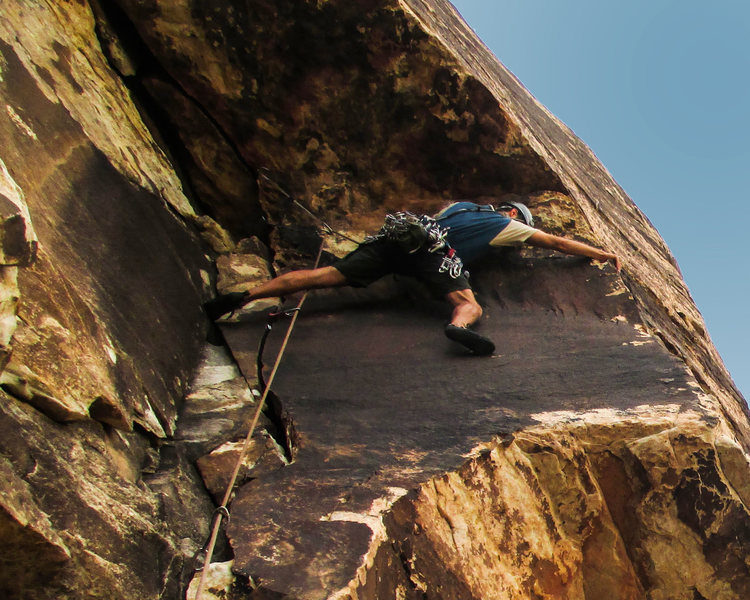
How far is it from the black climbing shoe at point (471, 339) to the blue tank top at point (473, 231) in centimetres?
81

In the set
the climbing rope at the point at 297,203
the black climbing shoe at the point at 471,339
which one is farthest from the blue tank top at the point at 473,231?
the black climbing shoe at the point at 471,339

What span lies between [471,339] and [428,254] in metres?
0.76

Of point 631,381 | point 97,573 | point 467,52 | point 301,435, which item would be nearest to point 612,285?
point 631,381

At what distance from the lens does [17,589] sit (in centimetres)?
208

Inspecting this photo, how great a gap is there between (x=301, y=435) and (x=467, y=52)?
12.0ft

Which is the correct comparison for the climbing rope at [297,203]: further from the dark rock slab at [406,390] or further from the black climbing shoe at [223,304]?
the black climbing shoe at [223,304]

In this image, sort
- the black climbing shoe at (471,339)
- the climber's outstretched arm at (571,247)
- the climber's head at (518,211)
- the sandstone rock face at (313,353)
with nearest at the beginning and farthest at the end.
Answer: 1. the sandstone rock face at (313,353)
2. the black climbing shoe at (471,339)
3. the climber's outstretched arm at (571,247)
4. the climber's head at (518,211)

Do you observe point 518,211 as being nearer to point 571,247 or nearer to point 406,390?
point 571,247

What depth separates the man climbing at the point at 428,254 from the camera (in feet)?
13.3

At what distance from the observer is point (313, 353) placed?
12.6 feet

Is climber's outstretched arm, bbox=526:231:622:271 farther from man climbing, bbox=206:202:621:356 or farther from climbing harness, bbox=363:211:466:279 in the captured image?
climbing harness, bbox=363:211:466:279

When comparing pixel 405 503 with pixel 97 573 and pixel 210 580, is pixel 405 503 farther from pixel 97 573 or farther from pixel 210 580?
pixel 97 573

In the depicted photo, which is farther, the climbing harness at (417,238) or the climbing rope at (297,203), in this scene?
the climbing rope at (297,203)

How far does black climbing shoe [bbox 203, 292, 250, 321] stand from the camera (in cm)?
404
